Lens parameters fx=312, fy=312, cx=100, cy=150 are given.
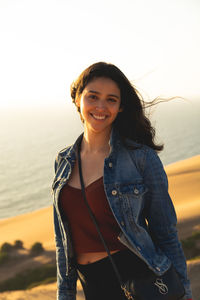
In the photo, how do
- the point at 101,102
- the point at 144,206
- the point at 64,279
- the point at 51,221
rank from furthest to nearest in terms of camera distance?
Answer: the point at 51,221, the point at 64,279, the point at 101,102, the point at 144,206

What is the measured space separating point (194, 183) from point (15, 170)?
45.0m

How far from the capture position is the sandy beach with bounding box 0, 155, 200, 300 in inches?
420

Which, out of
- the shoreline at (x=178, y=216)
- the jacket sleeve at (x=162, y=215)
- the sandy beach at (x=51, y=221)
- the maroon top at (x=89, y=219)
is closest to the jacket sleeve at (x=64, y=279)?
the maroon top at (x=89, y=219)

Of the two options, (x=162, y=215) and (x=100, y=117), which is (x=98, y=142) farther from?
(x=162, y=215)

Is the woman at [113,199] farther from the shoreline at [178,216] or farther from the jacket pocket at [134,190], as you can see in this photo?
the shoreline at [178,216]

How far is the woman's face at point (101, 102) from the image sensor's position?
2.51m

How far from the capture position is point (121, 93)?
2615 mm

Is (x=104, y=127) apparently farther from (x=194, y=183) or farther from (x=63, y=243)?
(x=194, y=183)

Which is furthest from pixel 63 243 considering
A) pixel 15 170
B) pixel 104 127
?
pixel 15 170

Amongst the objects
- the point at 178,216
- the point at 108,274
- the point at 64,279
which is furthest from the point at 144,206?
the point at 178,216

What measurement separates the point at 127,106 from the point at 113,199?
2.86 feet

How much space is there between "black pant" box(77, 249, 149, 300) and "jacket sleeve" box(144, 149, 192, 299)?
23cm

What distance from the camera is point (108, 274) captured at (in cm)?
228

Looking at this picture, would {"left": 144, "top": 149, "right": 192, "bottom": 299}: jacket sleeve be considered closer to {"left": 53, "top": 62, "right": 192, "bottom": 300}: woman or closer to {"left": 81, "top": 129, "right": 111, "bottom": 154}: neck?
{"left": 53, "top": 62, "right": 192, "bottom": 300}: woman
